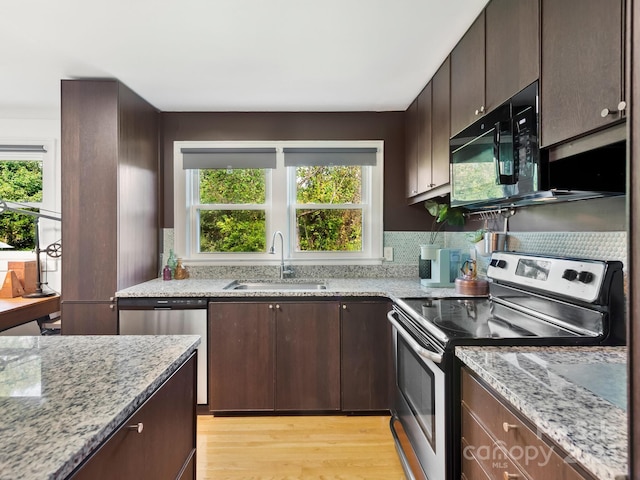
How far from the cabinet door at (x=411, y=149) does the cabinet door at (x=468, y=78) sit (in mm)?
732

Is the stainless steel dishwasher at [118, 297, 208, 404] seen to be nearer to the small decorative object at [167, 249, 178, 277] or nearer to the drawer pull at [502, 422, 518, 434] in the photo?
the small decorative object at [167, 249, 178, 277]

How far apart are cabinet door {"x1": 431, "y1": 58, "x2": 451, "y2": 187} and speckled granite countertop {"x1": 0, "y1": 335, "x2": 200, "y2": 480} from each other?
66.3 inches

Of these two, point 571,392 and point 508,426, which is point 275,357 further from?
point 571,392

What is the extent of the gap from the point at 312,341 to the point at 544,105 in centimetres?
191

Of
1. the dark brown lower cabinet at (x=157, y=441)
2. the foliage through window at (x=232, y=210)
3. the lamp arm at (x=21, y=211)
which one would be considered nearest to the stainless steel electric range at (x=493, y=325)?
the dark brown lower cabinet at (x=157, y=441)

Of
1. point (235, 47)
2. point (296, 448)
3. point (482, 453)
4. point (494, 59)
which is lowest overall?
point (296, 448)

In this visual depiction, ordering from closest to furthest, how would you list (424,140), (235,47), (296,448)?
(235,47) < (296,448) < (424,140)

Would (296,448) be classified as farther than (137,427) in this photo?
Yes

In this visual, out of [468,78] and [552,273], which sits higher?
[468,78]

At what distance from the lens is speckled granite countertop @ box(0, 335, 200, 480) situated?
0.64 metres

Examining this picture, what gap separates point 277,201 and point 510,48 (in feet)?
6.83

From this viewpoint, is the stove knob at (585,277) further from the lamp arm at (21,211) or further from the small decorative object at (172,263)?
the lamp arm at (21,211)

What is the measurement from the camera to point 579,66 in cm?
107

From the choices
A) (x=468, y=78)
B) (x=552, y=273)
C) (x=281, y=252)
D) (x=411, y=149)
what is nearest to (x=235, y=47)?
(x=468, y=78)
